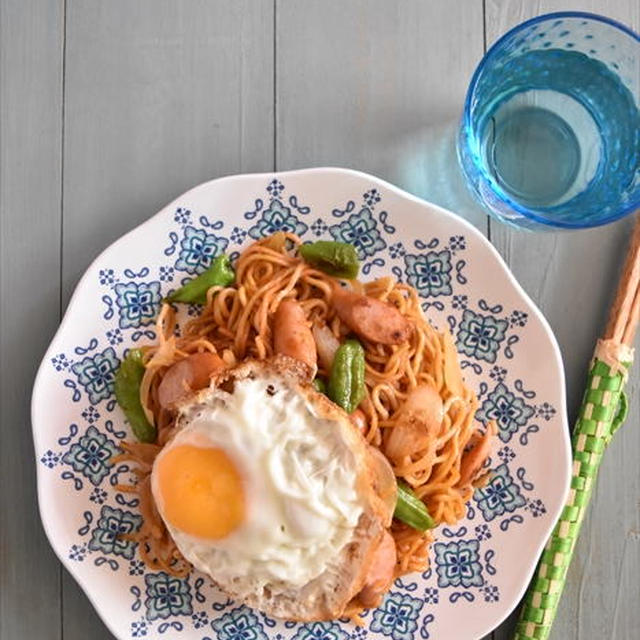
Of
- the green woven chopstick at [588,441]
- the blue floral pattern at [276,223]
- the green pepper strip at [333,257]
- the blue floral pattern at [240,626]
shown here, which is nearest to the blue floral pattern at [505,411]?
the green woven chopstick at [588,441]

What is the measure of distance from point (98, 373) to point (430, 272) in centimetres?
75

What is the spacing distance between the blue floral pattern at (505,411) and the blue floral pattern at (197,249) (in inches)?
26.7

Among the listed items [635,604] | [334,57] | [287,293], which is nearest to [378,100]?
[334,57]

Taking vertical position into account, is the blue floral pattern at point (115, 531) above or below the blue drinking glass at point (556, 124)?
below

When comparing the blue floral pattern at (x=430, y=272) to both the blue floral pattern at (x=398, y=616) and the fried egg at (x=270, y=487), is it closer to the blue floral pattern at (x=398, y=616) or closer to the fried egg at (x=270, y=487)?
the fried egg at (x=270, y=487)

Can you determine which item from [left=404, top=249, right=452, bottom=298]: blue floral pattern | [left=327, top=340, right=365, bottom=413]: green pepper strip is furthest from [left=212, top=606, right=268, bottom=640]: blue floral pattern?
[left=404, top=249, right=452, bottom=298]: blue floral pattern

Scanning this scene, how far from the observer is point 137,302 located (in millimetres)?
1997

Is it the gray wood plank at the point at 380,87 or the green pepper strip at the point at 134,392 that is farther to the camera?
the gray wood plank at the point at 380,87

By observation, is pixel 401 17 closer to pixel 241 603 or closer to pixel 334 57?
pixel 334 57

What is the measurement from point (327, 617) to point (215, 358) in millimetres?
566

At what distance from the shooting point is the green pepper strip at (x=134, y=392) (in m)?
1.96

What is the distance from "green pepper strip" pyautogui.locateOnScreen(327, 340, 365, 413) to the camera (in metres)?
1.90

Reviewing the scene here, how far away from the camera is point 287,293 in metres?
1.97

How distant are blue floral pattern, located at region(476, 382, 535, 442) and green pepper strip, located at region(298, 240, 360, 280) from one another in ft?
1.35
